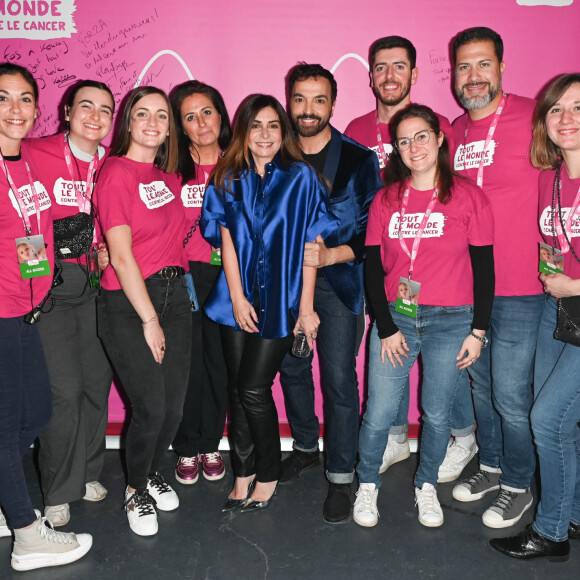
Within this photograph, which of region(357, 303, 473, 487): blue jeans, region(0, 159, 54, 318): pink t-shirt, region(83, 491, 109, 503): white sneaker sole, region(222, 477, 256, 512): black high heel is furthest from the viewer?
region(83, 491, 109, 503): white sneaker sole

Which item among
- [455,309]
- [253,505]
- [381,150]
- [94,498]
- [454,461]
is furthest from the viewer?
[454,461]

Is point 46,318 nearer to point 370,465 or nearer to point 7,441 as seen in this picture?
point 7,441

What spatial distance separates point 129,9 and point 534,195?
230 cm

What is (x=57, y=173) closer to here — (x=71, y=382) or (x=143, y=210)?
(x=143, y=210)

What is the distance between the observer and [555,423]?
2.23 metres

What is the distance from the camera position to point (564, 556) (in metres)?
2.34

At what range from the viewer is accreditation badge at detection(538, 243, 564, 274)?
2238 mm

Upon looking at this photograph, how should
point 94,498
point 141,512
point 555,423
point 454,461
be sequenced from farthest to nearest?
point 454,461 < point 94,498 < point 141,512 < point 555,423

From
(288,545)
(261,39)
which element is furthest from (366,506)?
(261,39)

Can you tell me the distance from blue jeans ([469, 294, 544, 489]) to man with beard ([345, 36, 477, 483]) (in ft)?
1.05

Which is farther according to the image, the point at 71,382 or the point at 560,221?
the point at 71,382

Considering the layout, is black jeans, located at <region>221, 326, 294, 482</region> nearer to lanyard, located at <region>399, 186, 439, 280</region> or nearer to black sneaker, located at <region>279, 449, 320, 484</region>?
black sneaker, located at <region>279, 449, 320, 484</region>

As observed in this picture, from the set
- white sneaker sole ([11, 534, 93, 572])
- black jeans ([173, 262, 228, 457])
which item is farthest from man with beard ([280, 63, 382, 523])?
white sneaker sole ([11, 534, 93, 572])

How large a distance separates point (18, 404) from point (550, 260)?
211 centimetres
